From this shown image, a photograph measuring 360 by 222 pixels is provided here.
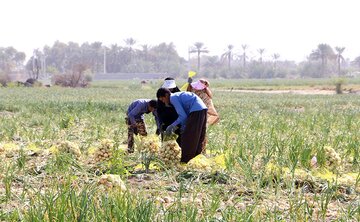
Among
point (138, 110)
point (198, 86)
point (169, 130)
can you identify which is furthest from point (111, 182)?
point (198, 86)

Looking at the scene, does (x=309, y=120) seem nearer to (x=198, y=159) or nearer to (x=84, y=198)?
(x=198, y=159)

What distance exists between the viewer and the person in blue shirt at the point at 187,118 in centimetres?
659

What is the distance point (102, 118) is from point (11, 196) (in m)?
8.22

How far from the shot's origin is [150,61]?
119875mm

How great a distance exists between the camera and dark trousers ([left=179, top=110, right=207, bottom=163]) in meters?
6.55

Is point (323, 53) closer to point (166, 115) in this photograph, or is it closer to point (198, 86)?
point (198, 86)

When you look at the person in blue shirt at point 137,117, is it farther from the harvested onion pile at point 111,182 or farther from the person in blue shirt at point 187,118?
the harvested onion pile at point 111,182

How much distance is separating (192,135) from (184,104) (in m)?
0.40

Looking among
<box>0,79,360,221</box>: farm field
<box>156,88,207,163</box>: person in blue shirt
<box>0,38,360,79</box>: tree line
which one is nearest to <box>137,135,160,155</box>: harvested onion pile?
<box>0,79,360,221</box>: farm field

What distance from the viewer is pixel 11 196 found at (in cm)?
477

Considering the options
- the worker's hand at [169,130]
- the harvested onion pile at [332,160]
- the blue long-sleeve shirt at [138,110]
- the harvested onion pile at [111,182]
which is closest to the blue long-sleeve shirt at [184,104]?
the worker's hand at [169,130]

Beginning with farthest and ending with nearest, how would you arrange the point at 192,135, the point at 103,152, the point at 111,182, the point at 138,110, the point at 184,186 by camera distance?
the point at 138,110
the point at 192,135
the point at 103,152
the point at 184,186
the point at 111,182

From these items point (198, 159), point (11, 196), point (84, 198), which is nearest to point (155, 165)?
point (198, 159)

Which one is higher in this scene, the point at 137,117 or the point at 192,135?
the point at 137,117
